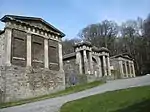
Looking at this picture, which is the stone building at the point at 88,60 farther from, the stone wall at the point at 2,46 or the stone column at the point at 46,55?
the stone wall at the point at 2,46

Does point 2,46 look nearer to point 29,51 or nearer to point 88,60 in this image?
point 29,51

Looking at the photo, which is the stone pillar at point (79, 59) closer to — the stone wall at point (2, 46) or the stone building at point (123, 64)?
the stone building at point (123, 64)

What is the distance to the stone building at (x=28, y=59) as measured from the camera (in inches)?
966

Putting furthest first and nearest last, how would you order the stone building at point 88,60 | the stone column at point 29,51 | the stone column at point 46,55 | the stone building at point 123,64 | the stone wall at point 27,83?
the stone building at point 123,64, the stone building at point 88,60, the stone column at point 46,55, the stone column at point 29,51, the stone wall at point 27,83

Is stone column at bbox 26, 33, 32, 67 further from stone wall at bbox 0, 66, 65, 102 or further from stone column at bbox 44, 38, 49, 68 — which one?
stone column at bbox 44, 38, 49, 68

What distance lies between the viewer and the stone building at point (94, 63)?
145 feet

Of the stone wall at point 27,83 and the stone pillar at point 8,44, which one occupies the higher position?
the stone pillar at point 8,44

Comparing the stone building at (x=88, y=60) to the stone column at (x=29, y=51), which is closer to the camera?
the stone column at (x=29, y=51)

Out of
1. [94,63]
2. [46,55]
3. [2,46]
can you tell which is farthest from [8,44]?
[94,63]

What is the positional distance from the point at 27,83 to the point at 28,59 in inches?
118

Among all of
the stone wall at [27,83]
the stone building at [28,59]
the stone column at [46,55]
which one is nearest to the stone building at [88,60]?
the stone building at [28,59]

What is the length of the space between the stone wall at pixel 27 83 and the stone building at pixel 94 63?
4.31 metres

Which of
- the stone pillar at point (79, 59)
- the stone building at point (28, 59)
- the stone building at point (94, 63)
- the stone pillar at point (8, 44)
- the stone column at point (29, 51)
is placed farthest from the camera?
the stone pillar at point (79, 59)

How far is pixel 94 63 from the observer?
4972cm
